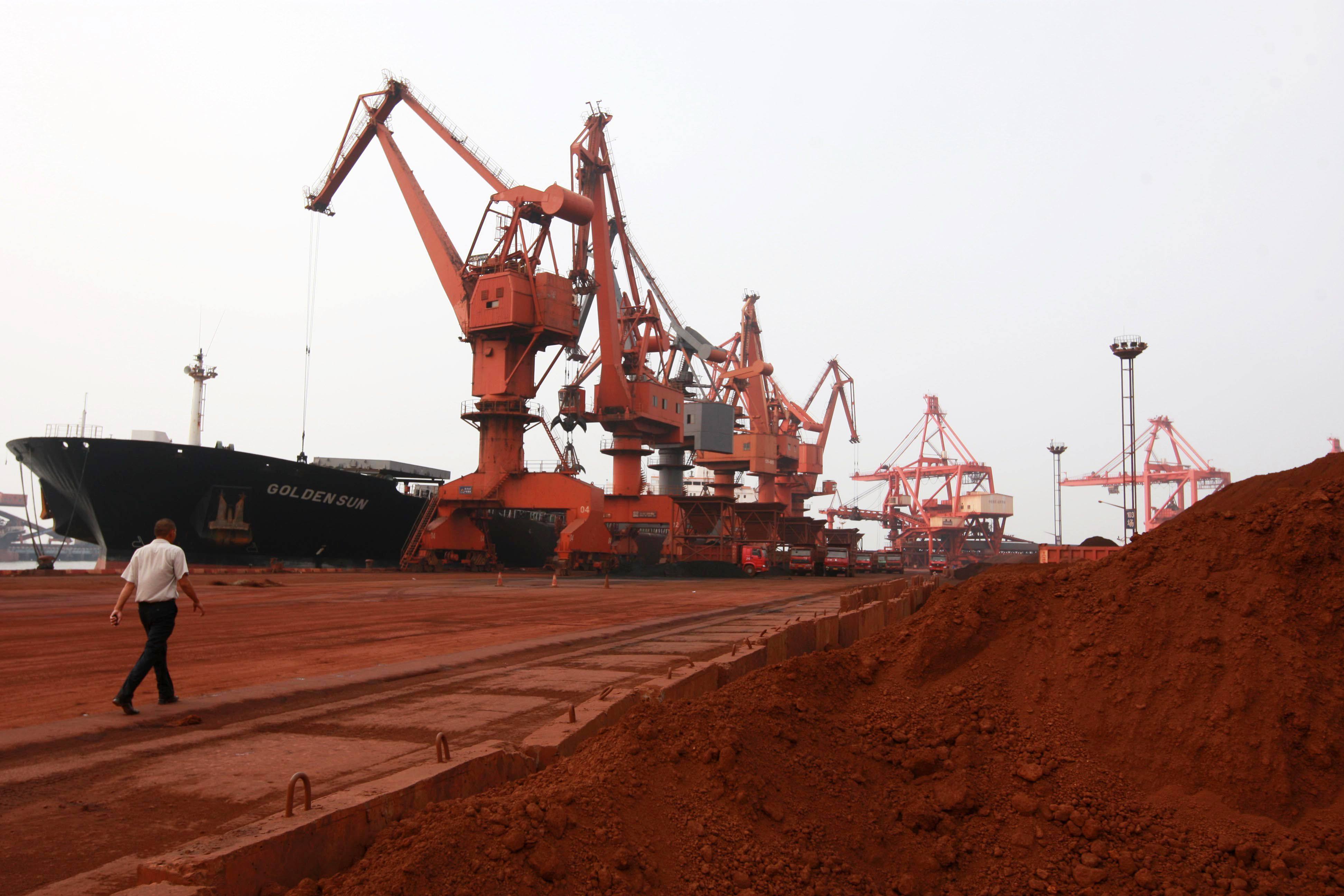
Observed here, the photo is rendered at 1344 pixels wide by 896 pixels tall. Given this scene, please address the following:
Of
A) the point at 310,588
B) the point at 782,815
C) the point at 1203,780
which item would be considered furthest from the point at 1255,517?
the point at 310,588

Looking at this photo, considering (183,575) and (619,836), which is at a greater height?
(183,575)

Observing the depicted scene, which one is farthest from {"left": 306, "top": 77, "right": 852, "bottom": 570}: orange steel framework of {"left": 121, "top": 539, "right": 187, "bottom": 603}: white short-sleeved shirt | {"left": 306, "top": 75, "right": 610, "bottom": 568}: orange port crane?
{"left": 121, "top": 539, "right": 187, "bottom": 603}: white short-sleeved shirt

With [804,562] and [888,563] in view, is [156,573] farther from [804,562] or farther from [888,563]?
[888,563]

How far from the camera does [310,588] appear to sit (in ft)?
86.0

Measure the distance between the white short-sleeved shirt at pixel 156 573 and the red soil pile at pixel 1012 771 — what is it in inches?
174

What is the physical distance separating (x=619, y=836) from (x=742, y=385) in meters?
67.9

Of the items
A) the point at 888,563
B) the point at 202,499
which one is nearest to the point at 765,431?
the point at 888,563

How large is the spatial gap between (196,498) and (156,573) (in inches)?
1208

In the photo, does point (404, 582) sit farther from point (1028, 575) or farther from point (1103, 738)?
point (1103, 738)

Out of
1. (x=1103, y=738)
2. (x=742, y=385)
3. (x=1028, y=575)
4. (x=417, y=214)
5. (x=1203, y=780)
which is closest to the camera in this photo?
(x=1203, y=780)

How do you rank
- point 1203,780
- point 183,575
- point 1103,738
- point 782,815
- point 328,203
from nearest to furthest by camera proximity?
1. point 782,815
2. point 1203,780
3. point 1103,738
4. point 183,575
5. point 328,203

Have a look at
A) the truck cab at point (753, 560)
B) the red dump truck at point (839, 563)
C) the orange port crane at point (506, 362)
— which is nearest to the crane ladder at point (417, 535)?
the orange port crane at point (506, 362)

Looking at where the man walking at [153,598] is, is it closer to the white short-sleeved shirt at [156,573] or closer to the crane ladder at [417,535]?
the white short-sleeved shirt at [156,573]

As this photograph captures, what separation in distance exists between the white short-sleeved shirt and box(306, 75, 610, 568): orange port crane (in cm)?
3367
